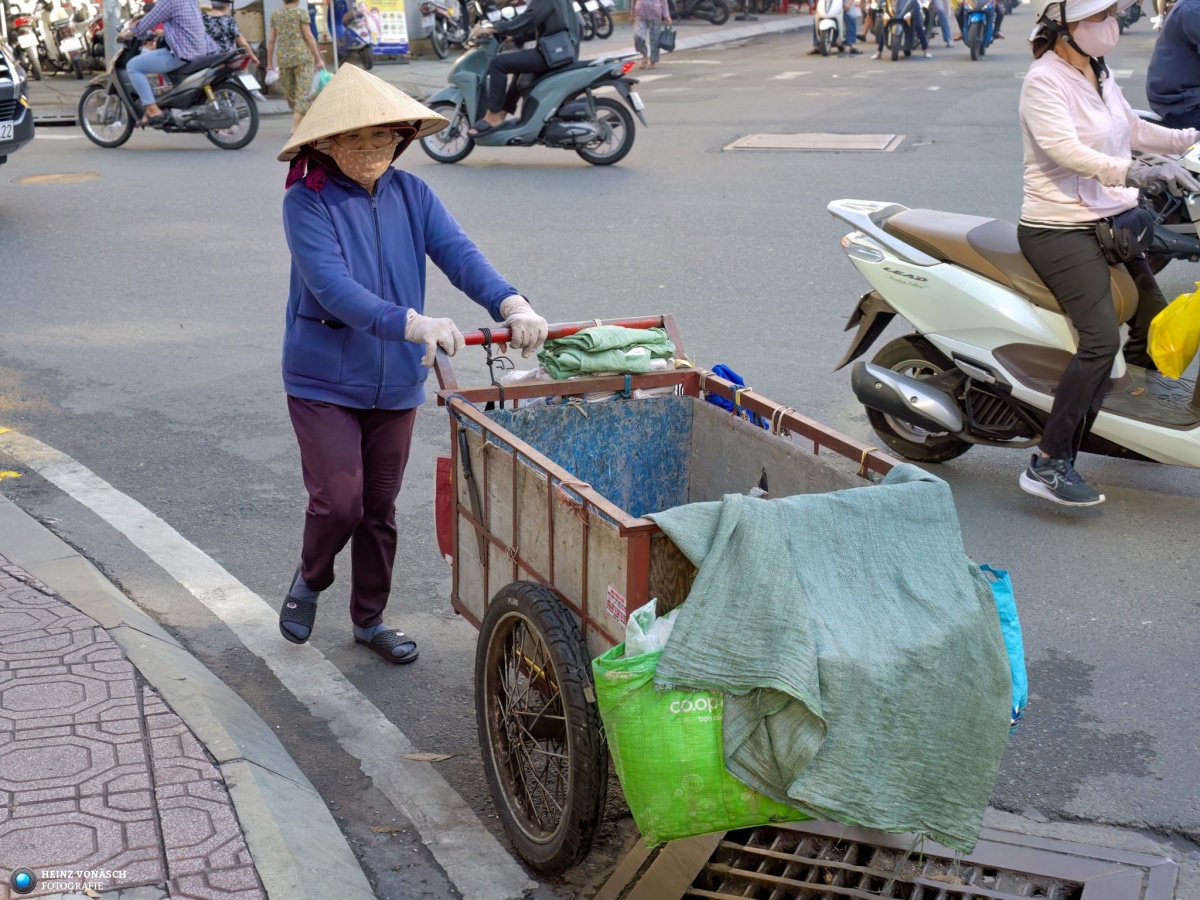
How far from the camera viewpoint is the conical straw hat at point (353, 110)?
3664 mm

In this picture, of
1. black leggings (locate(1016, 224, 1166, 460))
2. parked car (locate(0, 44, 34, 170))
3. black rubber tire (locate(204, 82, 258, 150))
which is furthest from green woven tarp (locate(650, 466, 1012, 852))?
black rubber tire (locate(204, 82, 258, 150))

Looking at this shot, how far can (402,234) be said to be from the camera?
396 cm

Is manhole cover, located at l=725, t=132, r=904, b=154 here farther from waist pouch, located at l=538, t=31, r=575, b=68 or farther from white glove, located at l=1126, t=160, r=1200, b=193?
white glove, located at l=1126, t=160, r=1200, b=193

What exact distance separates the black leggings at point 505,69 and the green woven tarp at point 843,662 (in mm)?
10801

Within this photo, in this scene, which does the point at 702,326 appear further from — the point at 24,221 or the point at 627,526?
the point at 24,221

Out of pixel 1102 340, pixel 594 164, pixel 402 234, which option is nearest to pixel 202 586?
pixel 402 234

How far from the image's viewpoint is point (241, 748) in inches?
136

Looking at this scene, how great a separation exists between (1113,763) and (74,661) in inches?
115

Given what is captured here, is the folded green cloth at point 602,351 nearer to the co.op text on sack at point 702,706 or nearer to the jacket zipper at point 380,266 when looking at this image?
the jacket zipper at point 380,266

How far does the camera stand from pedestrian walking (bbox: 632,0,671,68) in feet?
78.8

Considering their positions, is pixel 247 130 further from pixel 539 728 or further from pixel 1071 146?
pixel 539 728

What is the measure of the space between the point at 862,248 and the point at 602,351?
2273mm

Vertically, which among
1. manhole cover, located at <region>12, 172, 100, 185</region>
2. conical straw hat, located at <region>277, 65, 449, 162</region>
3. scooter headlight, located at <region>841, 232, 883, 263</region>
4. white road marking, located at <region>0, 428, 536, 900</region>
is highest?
conical straw hat, located at <region>277, 65, 449, 162</region>

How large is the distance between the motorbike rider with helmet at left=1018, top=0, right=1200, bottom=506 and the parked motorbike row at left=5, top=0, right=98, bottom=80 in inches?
728
